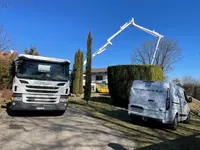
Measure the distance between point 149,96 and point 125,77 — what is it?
6.03 meters

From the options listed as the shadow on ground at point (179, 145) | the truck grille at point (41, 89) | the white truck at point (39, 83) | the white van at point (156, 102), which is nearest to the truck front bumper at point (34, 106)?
the white truck at point (39, 83)

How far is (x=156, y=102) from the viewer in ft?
31.2

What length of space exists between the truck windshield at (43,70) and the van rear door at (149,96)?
3.57 metres

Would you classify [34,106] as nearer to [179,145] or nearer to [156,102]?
[156,102]

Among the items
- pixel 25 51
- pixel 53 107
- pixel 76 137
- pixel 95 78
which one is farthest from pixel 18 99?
pixel 95 78

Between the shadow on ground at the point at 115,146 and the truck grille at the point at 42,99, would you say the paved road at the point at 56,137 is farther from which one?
the truck grille at the point at 42,99

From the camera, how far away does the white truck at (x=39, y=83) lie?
909 cm

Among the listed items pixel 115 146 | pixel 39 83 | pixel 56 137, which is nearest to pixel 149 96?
pixel 115 146

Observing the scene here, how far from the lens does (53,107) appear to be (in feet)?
31.9

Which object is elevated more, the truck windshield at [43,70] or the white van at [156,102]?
→ the truck windshield at [43,70]

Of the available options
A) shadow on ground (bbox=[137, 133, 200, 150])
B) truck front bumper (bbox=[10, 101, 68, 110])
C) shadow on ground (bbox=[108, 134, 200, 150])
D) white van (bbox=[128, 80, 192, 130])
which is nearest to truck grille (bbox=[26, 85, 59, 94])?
truck front bumper (bbox=[10, 101, 68, 110])

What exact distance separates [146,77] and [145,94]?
17.1 ft

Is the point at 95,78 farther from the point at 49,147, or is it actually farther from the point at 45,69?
the point at 49,147

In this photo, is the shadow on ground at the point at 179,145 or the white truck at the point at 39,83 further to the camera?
the white truck at the point at 39,83
